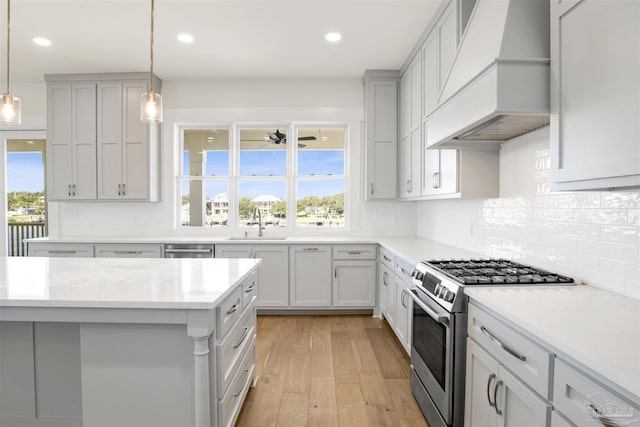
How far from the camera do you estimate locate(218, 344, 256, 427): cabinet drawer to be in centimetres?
168

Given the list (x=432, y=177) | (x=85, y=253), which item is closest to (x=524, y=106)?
(x=432, y=177)

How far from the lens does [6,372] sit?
1.78 m

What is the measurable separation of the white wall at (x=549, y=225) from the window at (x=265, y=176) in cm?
190

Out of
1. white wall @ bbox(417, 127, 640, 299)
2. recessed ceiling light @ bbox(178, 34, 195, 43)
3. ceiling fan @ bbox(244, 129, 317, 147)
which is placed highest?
recessed ceiling light @ bbox(178, 34, 195, 43)

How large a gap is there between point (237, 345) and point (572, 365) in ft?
5.18

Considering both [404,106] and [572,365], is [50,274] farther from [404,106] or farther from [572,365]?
[404,106]

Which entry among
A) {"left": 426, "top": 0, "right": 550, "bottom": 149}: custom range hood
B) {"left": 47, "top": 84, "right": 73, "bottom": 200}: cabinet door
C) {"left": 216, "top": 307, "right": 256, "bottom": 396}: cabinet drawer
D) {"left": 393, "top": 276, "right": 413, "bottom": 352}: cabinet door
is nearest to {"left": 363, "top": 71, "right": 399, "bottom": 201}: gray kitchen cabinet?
{"left": 393, "top": 276, "right": 413, "bottom": 352}: cabinet door

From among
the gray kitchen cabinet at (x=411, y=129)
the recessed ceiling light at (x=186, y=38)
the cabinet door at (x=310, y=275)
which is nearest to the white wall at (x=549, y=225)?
the gray kitchen cabinet at (x=411, y=129)

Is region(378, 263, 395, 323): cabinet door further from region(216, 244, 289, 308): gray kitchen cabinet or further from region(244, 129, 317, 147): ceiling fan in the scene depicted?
region(244, 129, 317, 147): ceiling fan

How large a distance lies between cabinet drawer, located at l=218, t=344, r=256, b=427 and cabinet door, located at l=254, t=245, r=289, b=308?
1.56 m

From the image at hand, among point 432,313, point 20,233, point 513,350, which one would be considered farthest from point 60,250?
point 513,350

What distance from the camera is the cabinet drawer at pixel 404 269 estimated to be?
8.89ft

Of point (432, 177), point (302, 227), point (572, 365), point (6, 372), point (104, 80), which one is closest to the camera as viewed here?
point (572, 365)

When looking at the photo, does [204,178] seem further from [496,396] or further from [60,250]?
[496,396]
